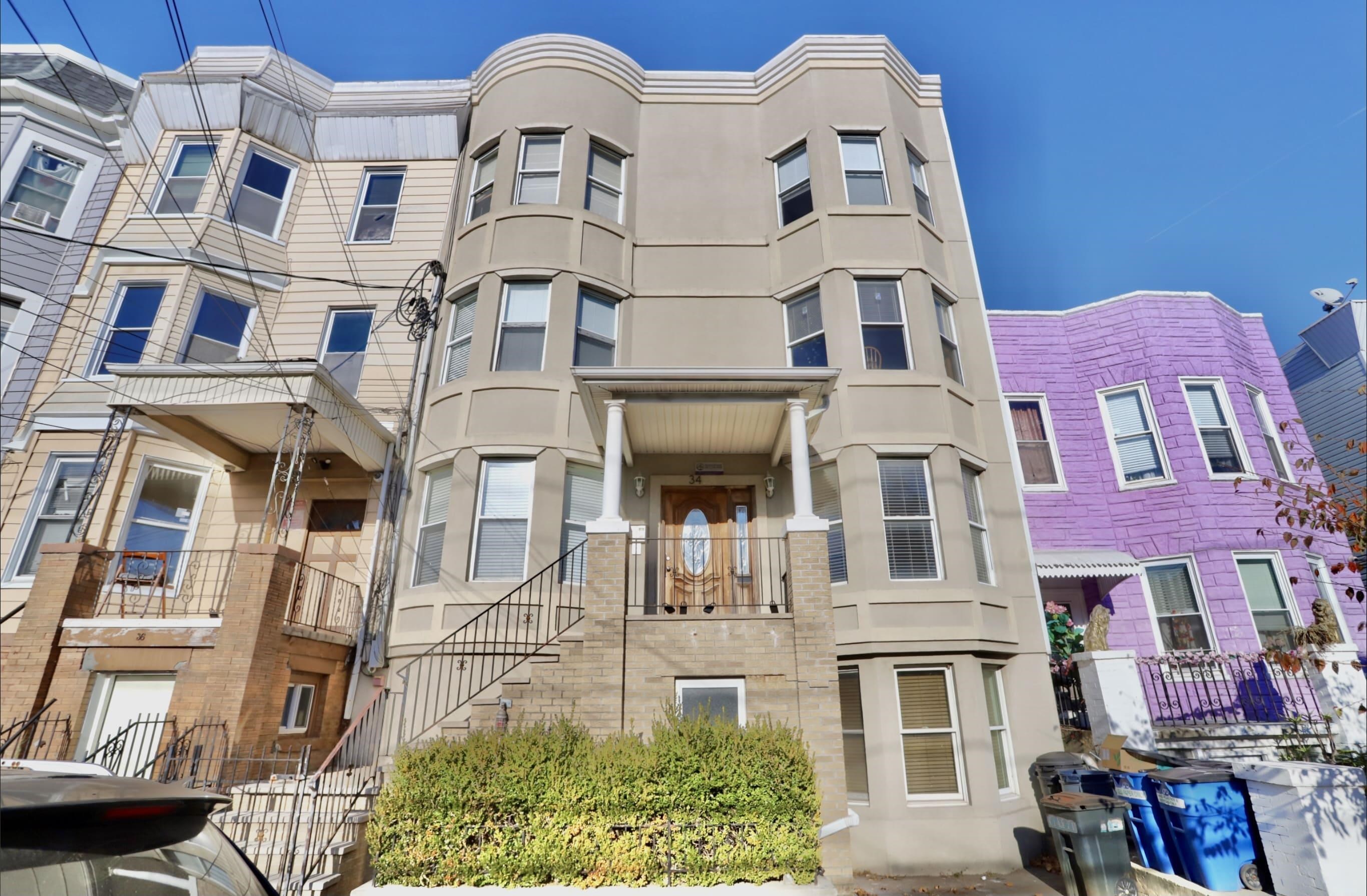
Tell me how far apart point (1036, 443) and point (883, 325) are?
4990mm

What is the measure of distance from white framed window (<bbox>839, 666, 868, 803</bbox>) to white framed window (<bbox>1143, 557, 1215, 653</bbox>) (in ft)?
20.3

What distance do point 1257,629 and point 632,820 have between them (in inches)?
440

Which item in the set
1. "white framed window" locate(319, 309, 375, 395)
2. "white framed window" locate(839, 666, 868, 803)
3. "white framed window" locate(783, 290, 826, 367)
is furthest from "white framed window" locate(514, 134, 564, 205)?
"white framed window" locate(839, 666, 868, 803)

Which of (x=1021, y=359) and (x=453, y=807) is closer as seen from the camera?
(x=453, y=807)

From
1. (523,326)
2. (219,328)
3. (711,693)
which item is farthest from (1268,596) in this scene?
(219,328)

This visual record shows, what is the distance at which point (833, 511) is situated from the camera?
32.7 ft

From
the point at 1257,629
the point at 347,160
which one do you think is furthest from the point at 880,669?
the point at 347,160

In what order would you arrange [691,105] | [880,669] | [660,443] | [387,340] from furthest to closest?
[691,105] < [387,340] < [660,443] < [880,669]

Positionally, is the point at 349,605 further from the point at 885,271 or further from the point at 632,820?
the point at 885,271

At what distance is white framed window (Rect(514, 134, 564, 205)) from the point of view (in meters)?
12.0

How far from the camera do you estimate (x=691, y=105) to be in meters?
13.5

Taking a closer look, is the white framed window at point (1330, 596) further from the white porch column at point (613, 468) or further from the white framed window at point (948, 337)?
the white porch column at point (613, 468)

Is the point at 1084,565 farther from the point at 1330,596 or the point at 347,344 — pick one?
the point at 347,344

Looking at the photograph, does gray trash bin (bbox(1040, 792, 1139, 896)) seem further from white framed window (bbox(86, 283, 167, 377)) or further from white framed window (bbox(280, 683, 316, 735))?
white framed window (bbox(86, 283, 167, 377))
